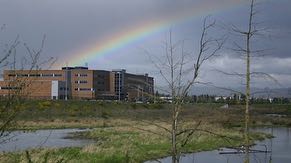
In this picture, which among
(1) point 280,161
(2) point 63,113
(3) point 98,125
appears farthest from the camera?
(2) point 63,113

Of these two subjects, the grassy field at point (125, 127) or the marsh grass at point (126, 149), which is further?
the marsh grass at point (126, 149)

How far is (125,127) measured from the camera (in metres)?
60.6

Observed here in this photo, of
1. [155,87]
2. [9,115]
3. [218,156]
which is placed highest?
[155,87]

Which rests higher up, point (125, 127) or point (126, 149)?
point (126, 149)

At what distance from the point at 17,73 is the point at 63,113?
83795 mm

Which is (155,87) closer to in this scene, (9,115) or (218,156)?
(9,115)

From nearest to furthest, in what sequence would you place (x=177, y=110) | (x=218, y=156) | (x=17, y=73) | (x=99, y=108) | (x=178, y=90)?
1. (x=177, y=110)
2. (x=178, y=90)
3. (x=17, y=73)
4. (x=218, y=156)
5. (x=99, y=108)

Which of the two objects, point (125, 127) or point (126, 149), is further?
point (125, 127)

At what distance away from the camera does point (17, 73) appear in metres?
7.40

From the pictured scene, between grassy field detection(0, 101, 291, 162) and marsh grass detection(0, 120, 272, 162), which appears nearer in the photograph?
grassy field detection(0, 101, 291, 162)

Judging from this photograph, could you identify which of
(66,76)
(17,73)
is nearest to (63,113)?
(66,76)

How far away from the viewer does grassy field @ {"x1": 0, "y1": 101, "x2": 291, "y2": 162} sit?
9.90 metres

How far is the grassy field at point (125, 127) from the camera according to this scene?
9901 mm

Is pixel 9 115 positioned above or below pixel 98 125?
above
